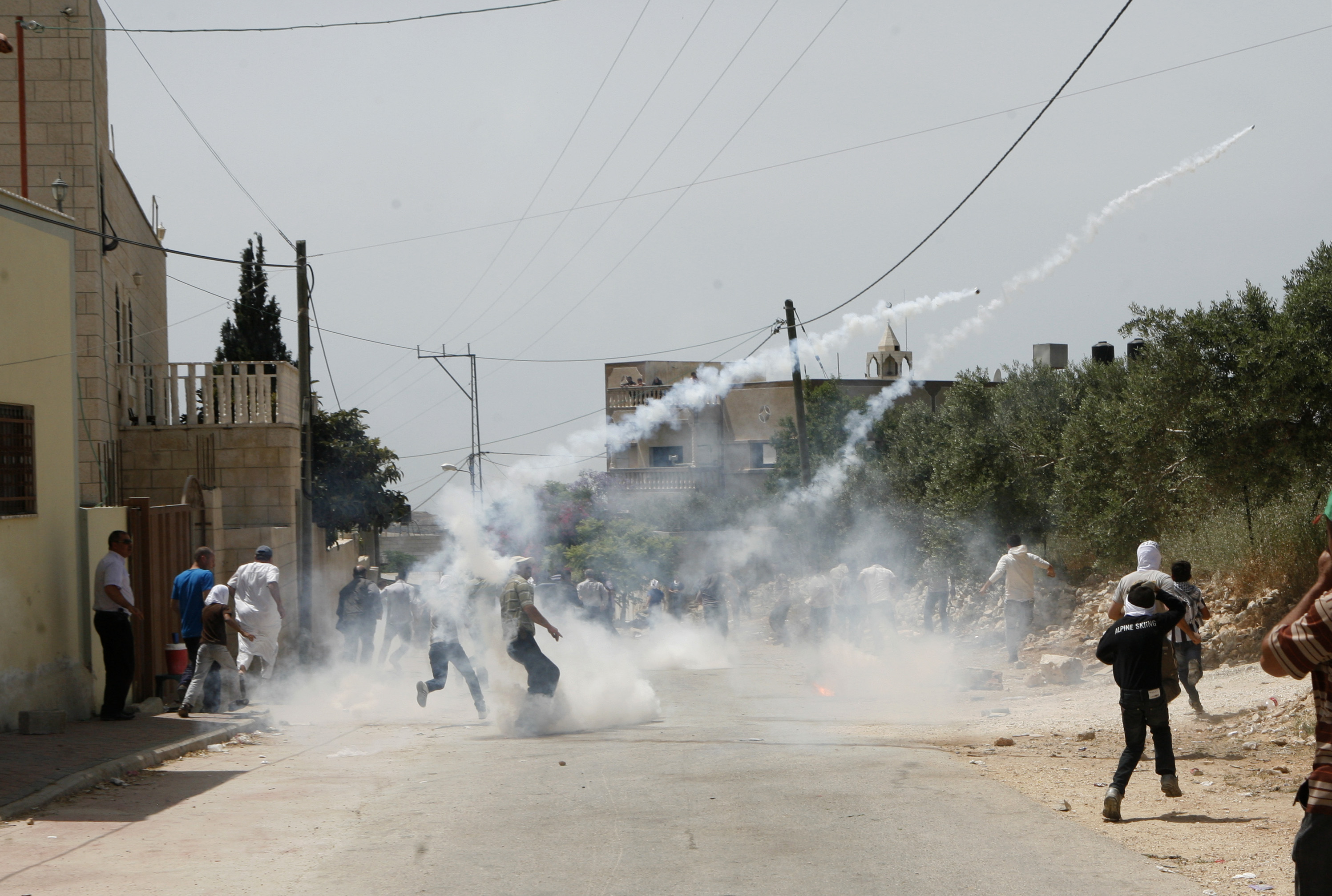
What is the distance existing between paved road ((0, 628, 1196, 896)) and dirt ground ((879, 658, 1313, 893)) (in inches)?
12.2

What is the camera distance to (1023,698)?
41.6ft

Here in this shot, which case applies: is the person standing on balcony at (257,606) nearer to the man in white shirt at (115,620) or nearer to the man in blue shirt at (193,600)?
the man in blue shirt at (193,600)

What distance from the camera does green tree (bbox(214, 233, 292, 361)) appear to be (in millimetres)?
33594

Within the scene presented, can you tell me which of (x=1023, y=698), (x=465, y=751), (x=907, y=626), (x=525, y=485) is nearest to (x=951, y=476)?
(x=907, y=626)

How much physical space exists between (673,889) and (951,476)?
18408 mm

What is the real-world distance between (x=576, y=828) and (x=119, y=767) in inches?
144

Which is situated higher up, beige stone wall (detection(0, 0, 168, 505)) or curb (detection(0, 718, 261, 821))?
beige stone wall (detection(0, 0, 168, 505))

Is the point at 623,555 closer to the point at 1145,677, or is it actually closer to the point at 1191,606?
the point at 1191,606

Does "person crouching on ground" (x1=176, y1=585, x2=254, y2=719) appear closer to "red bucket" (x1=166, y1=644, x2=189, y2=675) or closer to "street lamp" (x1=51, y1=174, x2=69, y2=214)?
"red bucket" (x1=166, y1=644, x2=189, y2=675)

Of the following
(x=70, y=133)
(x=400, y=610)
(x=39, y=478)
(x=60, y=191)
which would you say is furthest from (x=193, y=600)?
(x=70, y=133)

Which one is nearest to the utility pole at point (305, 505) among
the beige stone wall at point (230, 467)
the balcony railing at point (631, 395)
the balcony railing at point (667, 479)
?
the beige stone wall at point (230, 467)

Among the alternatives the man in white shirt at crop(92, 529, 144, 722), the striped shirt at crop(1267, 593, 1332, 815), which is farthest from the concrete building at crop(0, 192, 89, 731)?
the striped shirt at crop(1267, 593, 1332, 815)

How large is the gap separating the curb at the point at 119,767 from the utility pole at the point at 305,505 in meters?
8.35

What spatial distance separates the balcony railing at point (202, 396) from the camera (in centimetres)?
1714
